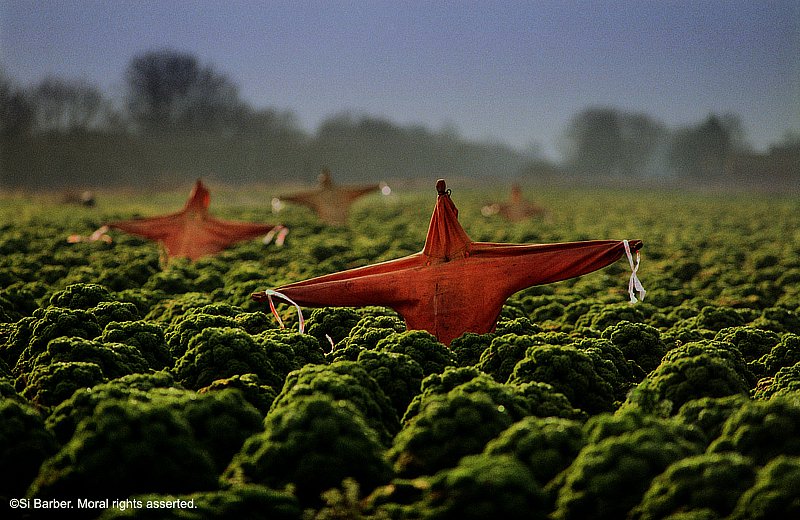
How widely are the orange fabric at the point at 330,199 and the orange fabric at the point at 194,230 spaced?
362 inches

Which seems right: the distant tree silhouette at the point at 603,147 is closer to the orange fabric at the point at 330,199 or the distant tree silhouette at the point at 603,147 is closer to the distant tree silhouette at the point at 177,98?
the distant tree silhouette at the point at 177,98

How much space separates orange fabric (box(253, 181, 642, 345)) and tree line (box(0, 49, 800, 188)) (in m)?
83.3

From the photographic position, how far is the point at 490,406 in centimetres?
764

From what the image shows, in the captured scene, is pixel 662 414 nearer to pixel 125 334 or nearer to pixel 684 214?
pixel 125 334

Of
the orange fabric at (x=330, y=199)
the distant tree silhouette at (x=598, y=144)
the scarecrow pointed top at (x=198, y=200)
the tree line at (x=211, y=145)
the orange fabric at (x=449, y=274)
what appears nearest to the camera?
the orange fabric at (x=449, y=274)

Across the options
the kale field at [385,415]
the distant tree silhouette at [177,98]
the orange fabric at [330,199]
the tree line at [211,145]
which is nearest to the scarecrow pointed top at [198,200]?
the kale field at [385,415]

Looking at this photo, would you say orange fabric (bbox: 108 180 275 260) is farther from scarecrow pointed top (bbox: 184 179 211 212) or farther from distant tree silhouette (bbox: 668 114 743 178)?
→ distant tree silhouette (bbox: 668 114 743 178)

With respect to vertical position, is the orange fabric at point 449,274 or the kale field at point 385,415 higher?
the orange fabric at point 449,274

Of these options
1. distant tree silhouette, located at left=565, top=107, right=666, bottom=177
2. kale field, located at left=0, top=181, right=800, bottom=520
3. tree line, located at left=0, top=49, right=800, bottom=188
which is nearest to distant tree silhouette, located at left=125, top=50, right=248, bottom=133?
tree line, located at left=0, top=49, right=800, bottom=188

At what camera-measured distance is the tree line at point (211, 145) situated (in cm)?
9712

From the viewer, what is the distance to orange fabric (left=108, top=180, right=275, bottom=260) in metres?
19.5

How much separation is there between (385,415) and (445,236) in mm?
3146

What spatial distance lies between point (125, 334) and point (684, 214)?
141 feet

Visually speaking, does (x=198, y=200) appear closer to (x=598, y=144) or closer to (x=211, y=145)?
(x=211, y=145)
